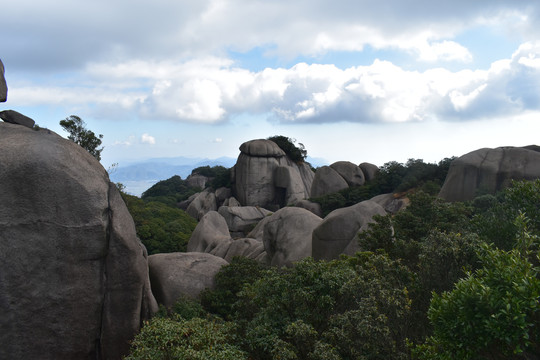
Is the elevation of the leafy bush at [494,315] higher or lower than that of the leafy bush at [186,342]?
higher

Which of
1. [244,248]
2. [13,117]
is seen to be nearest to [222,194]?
[244,248]

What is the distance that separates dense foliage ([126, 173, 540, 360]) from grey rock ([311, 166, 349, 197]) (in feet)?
108

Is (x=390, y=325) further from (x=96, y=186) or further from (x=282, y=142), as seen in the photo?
(x=282, y=142)

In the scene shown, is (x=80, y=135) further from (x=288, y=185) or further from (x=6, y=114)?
(x=288, y=185)

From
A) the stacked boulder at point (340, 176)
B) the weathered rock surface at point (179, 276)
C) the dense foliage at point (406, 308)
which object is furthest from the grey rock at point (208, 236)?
the stacked boulder at point (340, 176)

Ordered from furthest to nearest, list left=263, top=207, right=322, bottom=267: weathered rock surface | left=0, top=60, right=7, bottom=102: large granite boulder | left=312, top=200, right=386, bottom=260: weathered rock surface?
left=263, top=207, right=322, bottom=267: weathered rock surface
left=312, top=200, right=386, bottom=260: weathered rock surface
left=0, top=60, right=7, bottom=102: large granite boulder

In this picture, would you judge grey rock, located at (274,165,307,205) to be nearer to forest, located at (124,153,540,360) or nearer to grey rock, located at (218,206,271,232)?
grey rock, located at (218,206,271,232)

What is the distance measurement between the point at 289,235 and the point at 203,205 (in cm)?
Result: 3480

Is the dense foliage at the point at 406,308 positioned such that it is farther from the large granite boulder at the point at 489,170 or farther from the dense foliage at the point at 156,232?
the dense foliage at the point at 156,232

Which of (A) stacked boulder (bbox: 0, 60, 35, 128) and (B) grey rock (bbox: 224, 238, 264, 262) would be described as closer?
(A) stacked boulder (bbox: 0, 60, 35, 128)

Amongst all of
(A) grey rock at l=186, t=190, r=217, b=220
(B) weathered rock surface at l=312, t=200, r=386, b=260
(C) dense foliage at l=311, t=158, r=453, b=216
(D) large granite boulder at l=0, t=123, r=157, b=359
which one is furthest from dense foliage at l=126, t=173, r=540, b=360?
(A) grey rock at l=186, t=190, r=217, b=220

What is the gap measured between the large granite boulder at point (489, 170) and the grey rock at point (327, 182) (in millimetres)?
17735

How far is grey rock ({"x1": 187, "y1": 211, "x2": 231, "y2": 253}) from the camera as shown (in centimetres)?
2831

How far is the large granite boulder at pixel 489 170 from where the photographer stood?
26.5 m
